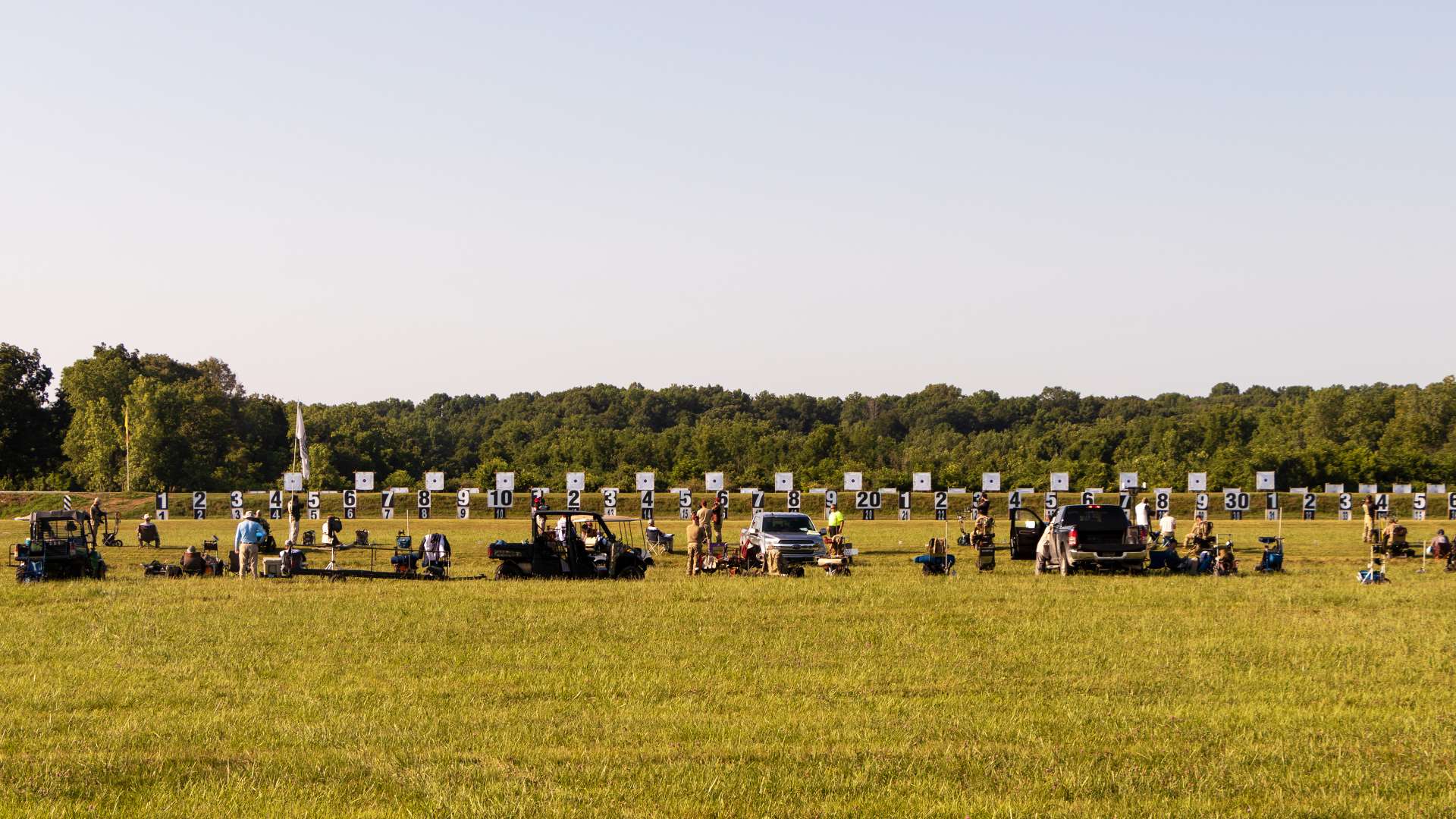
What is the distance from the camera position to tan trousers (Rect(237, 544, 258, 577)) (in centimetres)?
2684

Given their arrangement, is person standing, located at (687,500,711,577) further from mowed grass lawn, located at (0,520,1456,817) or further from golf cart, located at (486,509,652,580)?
mowed grass lawn, located at (0,520,1456,817)

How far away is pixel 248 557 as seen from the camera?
2694 cm

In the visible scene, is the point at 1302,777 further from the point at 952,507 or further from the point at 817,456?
the point at 817,456

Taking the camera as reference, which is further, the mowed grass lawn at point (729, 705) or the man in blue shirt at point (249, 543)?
the man in blue shirt at point (249, 543)

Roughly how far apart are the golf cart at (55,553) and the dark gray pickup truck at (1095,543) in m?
19.1

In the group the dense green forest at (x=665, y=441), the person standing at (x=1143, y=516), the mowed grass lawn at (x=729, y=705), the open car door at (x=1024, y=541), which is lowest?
the mowed grass lawn at (x=729, y=705)

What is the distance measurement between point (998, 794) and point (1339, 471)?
330 feet

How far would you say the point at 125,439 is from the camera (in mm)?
98688

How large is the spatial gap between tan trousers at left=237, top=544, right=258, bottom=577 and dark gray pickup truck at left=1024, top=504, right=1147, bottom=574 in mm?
15681

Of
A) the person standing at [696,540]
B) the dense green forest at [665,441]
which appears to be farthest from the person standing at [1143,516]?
the dense green forest at [665,441]

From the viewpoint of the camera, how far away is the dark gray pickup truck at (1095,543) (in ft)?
89.6

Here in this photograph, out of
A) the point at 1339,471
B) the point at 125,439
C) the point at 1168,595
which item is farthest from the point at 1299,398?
the point at 1168,595

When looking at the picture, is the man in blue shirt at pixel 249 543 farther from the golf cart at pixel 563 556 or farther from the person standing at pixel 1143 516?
the person standing at pixel 1143 516

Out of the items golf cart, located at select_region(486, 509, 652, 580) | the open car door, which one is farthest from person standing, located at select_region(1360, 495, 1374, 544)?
golf cart, located at select_region(486, 509, 652, 580)
